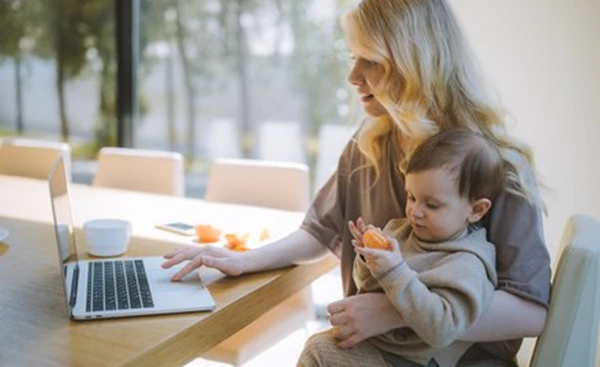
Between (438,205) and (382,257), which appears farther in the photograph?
(438,205)

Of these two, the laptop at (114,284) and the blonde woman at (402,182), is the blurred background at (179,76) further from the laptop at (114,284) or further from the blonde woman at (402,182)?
the laptop at (114,284)

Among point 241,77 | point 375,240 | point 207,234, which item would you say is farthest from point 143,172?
point 375,240

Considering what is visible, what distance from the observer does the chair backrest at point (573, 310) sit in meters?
1.11

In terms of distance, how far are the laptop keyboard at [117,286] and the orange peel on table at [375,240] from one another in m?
0.43

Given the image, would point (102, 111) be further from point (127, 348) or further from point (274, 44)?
point (127, 348)

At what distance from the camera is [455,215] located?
115 cm

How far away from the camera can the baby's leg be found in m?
1.19

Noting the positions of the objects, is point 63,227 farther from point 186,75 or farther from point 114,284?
point 186,75

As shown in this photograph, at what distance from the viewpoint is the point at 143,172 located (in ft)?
8.60

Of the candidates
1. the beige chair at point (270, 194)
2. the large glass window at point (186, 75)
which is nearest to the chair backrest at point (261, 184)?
the beige chair at point (270, 194)

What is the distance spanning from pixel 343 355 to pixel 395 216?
0.40 metres

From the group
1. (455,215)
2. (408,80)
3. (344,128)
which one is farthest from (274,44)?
(455,215)

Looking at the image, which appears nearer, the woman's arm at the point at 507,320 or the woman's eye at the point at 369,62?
the woman's arm at the point at 507,320

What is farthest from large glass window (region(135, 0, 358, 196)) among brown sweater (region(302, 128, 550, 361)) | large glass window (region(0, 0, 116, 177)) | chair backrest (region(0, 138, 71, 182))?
brown sweater (region(302, 128, 550, 361))
